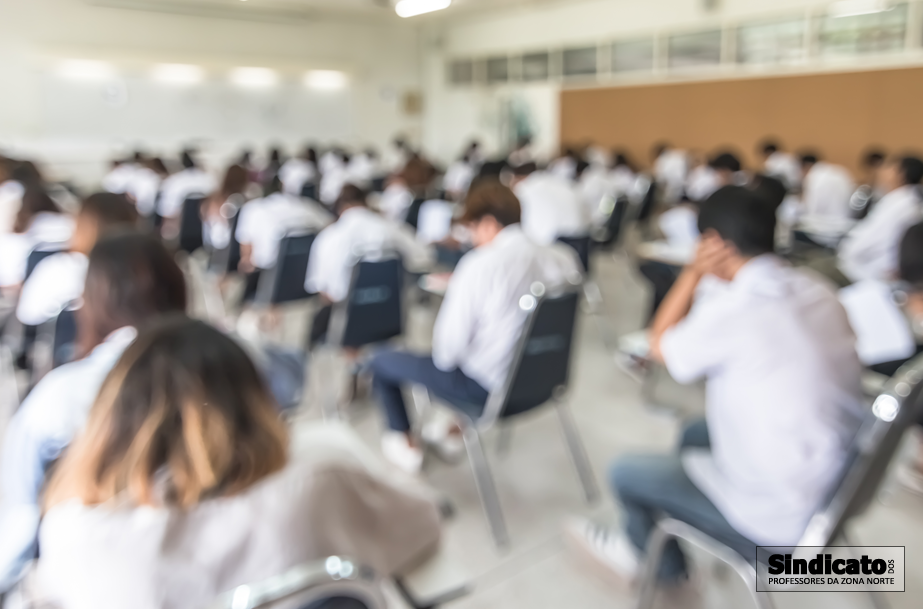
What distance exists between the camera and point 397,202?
555cm

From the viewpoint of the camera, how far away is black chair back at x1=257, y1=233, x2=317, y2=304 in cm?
376

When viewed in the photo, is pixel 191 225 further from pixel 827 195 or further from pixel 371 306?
pixel 827 195

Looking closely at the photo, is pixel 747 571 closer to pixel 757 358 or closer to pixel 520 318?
pixel 757 358

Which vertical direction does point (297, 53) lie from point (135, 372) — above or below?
above

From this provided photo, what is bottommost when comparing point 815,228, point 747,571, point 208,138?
point 747,571

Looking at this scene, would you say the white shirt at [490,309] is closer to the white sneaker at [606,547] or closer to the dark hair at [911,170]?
the white sneaker at [606,547]

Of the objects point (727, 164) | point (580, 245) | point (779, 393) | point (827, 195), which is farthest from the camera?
point (827, 195)

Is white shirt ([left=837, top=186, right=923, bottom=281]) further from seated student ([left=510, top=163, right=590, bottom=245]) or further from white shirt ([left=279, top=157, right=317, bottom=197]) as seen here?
white shirt ([left=279, top=157, right=317, bottom=197])

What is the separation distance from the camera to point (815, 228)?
4.96 meters

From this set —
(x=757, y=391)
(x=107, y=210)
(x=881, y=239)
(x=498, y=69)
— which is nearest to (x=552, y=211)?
(x=881, y=239)

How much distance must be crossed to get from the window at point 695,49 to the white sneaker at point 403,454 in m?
7.99

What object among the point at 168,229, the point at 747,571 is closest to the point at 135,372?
the point at 747,571

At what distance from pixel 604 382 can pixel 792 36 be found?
20.9 ft

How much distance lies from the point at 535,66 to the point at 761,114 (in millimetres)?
4261
